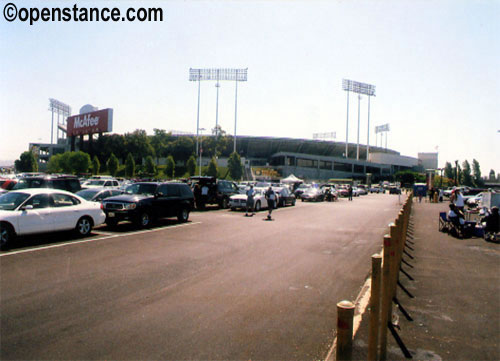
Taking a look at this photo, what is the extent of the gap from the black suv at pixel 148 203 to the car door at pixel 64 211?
215 centimetres

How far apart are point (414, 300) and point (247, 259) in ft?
12.8

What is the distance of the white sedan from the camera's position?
930cm

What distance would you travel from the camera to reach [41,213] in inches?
391

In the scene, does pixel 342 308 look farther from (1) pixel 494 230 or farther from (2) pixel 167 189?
(2) pixel 167 189

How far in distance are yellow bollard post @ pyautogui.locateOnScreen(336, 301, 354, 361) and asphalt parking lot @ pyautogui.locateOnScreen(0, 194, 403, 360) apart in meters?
1.57

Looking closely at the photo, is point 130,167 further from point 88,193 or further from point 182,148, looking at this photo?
point 88,193

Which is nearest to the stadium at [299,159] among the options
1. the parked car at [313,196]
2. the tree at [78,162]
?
the tree at [78,162]

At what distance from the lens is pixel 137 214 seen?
13406 millimetres

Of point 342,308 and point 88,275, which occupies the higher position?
point 342,308

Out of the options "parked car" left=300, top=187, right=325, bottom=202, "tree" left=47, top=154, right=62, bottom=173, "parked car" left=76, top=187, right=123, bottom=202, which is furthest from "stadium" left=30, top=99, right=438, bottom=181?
"parked car" left=76, top=187, right=123, bottom=202

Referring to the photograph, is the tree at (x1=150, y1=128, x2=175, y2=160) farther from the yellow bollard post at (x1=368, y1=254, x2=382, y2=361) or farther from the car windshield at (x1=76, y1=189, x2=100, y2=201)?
the yellow bollard post at (x1=368, y1=254, x2=382, y2=361)

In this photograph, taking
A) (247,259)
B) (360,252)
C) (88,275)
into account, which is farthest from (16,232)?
(360,252)

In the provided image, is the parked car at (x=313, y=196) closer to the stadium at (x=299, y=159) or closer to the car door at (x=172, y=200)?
the car door at (x=172, y=200)

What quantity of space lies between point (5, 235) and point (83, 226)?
230cm
